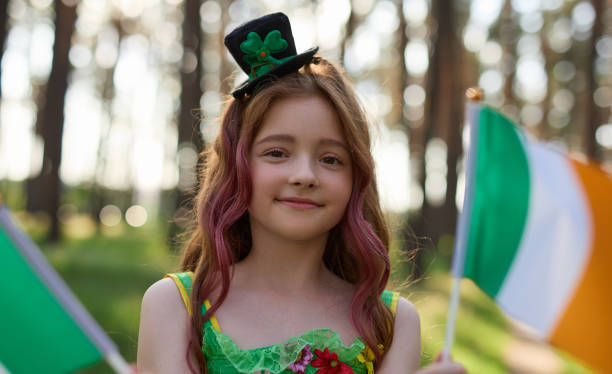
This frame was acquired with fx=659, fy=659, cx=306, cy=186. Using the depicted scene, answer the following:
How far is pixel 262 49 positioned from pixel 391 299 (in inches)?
42.8

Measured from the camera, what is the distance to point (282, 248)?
8.18ft

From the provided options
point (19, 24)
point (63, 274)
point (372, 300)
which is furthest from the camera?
point (19, 24)

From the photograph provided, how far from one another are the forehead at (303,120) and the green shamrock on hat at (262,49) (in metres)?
0.18

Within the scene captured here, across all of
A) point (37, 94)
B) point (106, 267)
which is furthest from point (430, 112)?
point (37, 94)

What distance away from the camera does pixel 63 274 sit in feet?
30.4

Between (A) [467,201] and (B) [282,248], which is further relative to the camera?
(B) [282,248]

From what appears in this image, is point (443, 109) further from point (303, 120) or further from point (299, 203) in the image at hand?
point (299, 203)

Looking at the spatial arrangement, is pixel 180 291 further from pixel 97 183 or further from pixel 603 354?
pixel 97 183

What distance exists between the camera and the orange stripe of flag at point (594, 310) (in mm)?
1916

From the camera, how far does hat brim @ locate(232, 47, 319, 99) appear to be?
2.54m

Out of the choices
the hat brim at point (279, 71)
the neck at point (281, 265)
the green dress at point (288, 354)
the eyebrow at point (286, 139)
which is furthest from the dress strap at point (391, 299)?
the hat brim at point (279, 71)

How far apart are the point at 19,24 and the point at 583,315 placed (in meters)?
25.7

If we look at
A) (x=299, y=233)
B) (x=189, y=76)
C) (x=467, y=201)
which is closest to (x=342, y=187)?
(x=299, y=233)

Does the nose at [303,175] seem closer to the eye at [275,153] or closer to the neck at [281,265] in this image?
the eye at [275,153]
